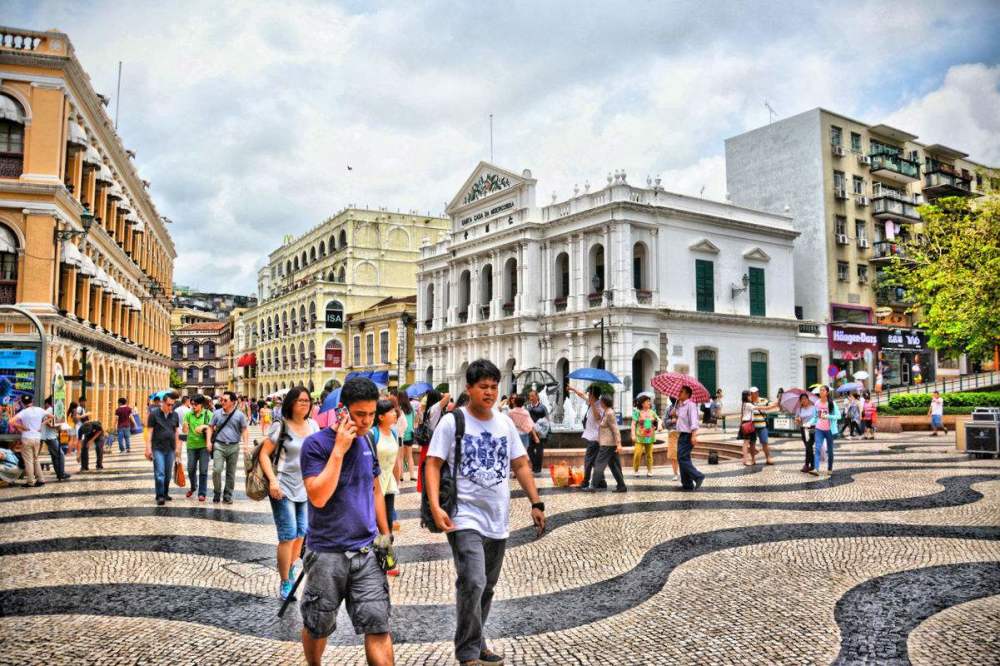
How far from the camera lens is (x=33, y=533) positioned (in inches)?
341

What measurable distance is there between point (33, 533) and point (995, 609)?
9675 mm

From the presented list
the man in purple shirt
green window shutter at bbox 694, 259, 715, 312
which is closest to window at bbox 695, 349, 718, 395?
green window shutter at bbox 694, 259, 715, 312

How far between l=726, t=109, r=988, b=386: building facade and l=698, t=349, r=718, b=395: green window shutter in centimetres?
883

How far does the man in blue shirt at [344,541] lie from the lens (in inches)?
142

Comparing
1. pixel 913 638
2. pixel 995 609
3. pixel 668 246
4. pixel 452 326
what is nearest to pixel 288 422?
pixel 913 638

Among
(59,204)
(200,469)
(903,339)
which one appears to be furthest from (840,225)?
(200,469)

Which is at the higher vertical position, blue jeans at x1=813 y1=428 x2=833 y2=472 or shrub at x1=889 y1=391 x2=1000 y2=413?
shrub at x1=889 y1=391 x2=1000 y2=413

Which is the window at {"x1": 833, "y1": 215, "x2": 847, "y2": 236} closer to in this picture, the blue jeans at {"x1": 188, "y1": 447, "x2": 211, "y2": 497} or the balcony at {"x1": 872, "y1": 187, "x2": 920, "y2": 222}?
the balcony at {"x1": 872, "y1": 187, "x2": 920, "y2": 222}

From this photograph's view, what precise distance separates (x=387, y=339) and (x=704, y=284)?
23918mm

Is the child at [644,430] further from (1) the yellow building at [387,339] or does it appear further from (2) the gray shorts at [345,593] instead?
(1) the yellow building at [387,339]

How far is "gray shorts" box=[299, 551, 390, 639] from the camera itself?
3.61 meters

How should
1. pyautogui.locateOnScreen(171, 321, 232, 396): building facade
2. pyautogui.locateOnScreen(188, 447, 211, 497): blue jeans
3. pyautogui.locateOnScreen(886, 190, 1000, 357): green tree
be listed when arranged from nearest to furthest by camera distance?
pyautogui.locateOnScreen(188, 447, 211, 497): blue jeans → pyautogui.locateOnScreen(886, 190, 1000, 357): green tree → pyautogui.locateOnScreen(171, 321, 232, 396): building facade

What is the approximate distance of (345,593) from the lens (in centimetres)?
369

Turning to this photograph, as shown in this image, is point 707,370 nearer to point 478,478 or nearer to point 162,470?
point 162,470
